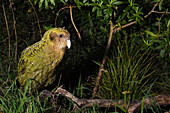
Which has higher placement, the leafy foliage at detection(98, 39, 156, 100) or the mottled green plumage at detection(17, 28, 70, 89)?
the mottled green plumage at detection(17, 28, 70, 89)

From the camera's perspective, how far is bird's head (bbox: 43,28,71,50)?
2526mm

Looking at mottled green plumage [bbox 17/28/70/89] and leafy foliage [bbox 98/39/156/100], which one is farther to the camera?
leafy foliage [bbox 98/39/156/100]

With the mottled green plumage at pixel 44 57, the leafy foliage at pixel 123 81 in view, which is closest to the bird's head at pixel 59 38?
the mottled green plumage at pixel 44 57

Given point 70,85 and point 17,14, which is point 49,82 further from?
point 17,14

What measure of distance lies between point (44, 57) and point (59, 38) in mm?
282

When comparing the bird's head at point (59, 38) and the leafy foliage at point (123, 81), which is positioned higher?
the bird's head at point (59, 38)

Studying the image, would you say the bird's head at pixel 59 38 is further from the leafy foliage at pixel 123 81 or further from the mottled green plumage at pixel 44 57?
the leafy foliage at pixel 123 81

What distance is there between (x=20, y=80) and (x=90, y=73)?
51.8 inches

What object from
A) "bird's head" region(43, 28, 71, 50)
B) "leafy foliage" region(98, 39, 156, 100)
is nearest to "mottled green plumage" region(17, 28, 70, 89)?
"bird's head" region(43, 28, 71, 50)

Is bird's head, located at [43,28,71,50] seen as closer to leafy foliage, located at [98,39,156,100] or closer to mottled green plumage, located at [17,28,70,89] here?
mottled green plumage, located at [17,28,70,89]

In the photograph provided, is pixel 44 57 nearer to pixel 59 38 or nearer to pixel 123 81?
pixel 59 38

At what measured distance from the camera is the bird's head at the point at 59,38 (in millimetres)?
2526

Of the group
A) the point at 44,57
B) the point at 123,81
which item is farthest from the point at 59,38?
the point at 123,81

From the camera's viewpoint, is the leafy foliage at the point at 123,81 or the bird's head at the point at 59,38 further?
the leafy foliage at the point at 123,81
